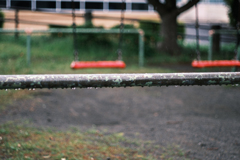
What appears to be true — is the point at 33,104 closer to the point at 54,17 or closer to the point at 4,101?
the point at 4,101

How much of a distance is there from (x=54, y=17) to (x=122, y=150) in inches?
522

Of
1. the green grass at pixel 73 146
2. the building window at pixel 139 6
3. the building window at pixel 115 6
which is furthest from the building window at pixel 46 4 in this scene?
the green grass at pixel 73 146

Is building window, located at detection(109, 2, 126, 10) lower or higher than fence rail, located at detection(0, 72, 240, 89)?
higher

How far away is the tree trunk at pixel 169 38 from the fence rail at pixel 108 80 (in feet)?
28.1

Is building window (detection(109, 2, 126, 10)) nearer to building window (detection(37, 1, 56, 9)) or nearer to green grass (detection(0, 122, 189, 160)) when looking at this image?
building window (detection(37, 1, 56, 9))

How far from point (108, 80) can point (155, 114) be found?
3154 millimetres

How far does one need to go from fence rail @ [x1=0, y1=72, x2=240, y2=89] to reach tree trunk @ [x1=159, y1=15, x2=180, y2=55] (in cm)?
856

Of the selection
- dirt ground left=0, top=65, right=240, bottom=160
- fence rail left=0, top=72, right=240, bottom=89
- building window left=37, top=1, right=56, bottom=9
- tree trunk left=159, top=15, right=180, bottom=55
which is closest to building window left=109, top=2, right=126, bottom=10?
building window left=37, top=1, right=56, bottom=9

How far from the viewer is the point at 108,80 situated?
1.17 metres

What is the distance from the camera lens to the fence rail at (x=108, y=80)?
112cm

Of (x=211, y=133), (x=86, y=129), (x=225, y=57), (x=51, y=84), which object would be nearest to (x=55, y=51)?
(x=225, y=57)

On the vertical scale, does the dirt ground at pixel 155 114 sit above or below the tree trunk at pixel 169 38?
below

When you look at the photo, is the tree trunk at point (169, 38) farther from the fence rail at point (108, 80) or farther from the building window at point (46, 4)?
the fence rail at point (108, 80)

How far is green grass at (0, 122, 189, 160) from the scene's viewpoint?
95.7 inches
